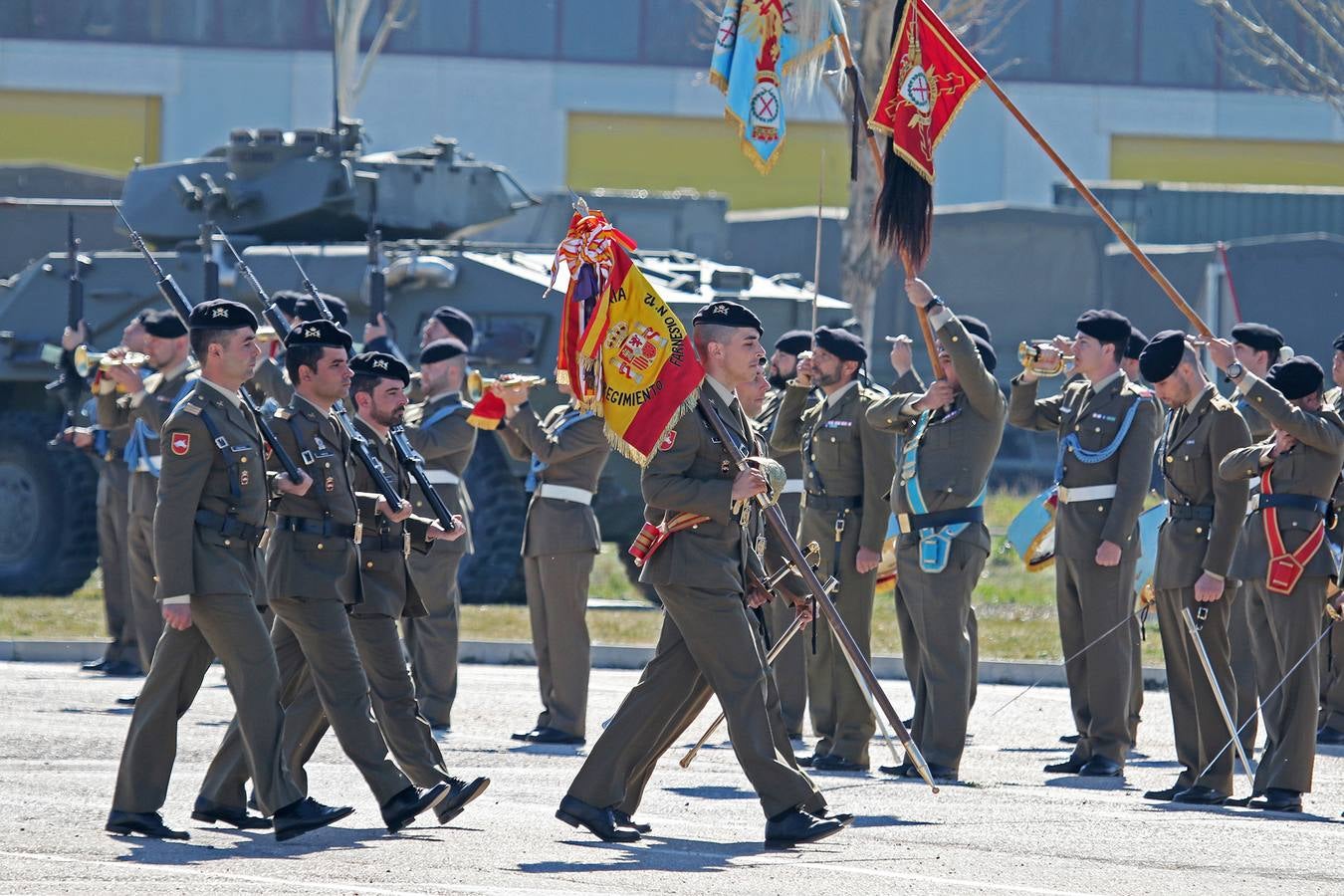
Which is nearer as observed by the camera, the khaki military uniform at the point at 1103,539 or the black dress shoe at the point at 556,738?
the khaki military uniform at the point at 1103,539

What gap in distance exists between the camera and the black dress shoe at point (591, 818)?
332 inches

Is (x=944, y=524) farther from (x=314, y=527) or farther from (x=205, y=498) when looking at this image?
(x=205, y=498)

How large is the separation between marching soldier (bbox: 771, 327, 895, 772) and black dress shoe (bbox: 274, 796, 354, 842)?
3181 mm

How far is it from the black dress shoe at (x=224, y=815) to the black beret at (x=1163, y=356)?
160 inches

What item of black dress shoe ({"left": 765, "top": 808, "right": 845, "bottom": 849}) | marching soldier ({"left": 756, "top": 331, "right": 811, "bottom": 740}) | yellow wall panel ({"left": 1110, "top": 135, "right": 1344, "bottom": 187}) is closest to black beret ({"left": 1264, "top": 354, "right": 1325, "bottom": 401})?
marching soldier ({"left": 756, "top": 331, "right": 811, "bottom": 740})

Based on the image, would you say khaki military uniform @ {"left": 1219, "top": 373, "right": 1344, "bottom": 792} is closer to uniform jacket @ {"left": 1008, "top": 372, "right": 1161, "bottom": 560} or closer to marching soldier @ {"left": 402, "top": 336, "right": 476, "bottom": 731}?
uniform jacket @ {"left": 1008, "top": 372, "right": 1161, "bottom": 560}

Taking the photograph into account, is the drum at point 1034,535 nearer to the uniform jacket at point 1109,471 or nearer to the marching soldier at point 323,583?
the uniform jacket at point 1109,471

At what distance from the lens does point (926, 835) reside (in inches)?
340

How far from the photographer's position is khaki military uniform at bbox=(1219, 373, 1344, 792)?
374 inches

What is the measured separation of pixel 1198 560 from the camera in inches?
399

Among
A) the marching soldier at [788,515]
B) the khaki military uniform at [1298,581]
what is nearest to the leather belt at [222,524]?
the marching soldier at [788,515]

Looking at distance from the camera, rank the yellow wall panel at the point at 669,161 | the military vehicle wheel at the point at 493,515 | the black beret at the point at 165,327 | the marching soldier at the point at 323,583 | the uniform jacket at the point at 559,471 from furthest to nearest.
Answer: the yellow wall panel at the point at 669,161 → the military vehicle wheel at the point at 493,515 → the black beret at the point at 165,327 → the uniform jacket at the point at 559,471 → the marching soldier at the point at 323,583

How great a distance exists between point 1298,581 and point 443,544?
4325 mm

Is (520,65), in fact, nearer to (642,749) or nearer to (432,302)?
(432,302)
